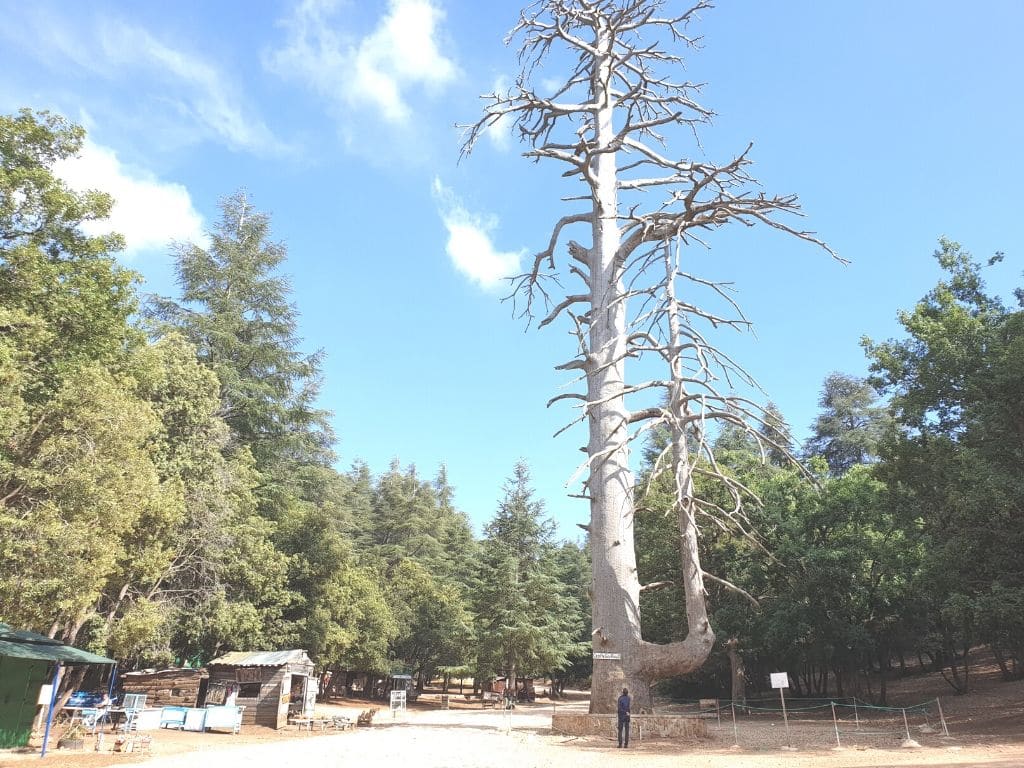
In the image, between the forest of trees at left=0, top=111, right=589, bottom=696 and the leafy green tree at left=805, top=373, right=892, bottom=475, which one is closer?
the forest of trees at left=0, top=111, right=589, bottom=696

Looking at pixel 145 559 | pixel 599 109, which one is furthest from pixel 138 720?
pixel 599 109

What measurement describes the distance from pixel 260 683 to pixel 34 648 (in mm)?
7835

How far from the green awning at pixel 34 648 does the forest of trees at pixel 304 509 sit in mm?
644

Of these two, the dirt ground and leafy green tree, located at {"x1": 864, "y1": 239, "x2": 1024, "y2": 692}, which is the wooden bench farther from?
leafy green tree, located at {"x1": 864, "y1": 239, "x2": 1024, "y2": 692}

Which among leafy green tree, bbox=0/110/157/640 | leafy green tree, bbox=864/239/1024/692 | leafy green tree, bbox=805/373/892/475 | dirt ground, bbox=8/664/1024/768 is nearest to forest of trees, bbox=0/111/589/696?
leafy green tree, bbox=0/110/157/640

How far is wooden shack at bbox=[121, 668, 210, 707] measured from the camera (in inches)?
778

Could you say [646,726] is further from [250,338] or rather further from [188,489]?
[250,338]

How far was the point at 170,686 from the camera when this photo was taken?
20.5 m

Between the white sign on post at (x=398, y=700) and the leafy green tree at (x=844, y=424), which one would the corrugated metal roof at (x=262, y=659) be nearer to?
the white sign on post at (x=398, y=700)

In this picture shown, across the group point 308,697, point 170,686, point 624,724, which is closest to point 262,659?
point 308,697

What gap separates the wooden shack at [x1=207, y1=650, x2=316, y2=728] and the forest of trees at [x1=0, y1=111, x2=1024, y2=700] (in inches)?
95.7

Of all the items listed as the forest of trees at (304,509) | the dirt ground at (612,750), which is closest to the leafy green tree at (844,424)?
the forest of trees at (304,509)

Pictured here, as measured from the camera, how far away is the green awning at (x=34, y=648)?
38.2 feet

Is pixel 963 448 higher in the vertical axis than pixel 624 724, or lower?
higher
